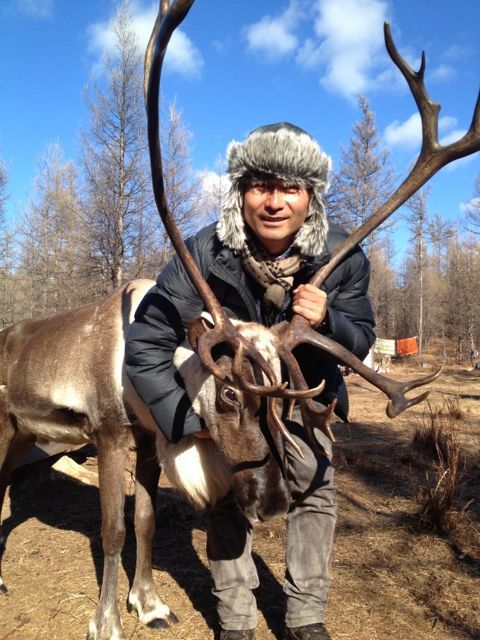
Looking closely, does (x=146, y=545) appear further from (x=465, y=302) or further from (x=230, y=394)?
(x=465, y=302)

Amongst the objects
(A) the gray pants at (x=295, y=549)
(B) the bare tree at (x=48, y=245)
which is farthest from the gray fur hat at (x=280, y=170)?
(B) the bare tree at (x=48, y=245)

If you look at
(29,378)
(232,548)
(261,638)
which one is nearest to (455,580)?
(261,638)

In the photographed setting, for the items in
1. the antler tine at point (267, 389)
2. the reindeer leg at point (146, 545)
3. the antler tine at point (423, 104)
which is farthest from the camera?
the reindeer leg at point (146, 545)

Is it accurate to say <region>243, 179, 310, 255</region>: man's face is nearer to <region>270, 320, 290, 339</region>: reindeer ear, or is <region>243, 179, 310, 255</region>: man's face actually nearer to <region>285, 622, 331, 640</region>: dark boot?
<region>270, 320, 290, 339</region>: reindeer ear

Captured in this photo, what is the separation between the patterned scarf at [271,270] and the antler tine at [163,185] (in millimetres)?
296

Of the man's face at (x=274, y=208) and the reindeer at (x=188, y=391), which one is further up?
the man's face at (x=274, y=208)

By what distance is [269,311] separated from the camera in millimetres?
2799

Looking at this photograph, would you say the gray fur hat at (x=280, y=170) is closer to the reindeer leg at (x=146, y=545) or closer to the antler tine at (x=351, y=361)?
the antler tine at (x=351, y=361)

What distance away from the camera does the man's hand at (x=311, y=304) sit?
2422 mm

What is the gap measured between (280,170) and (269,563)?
8.69 ft

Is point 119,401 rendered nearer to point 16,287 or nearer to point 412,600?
point 412,600

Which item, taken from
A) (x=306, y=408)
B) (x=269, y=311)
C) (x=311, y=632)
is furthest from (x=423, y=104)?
(x=311, y=632)

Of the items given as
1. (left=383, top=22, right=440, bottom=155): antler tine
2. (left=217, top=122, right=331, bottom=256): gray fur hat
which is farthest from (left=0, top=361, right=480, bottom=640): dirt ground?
(left=383, top=22, right=440, bottom=155): antler tine

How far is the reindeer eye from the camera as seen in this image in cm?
239
